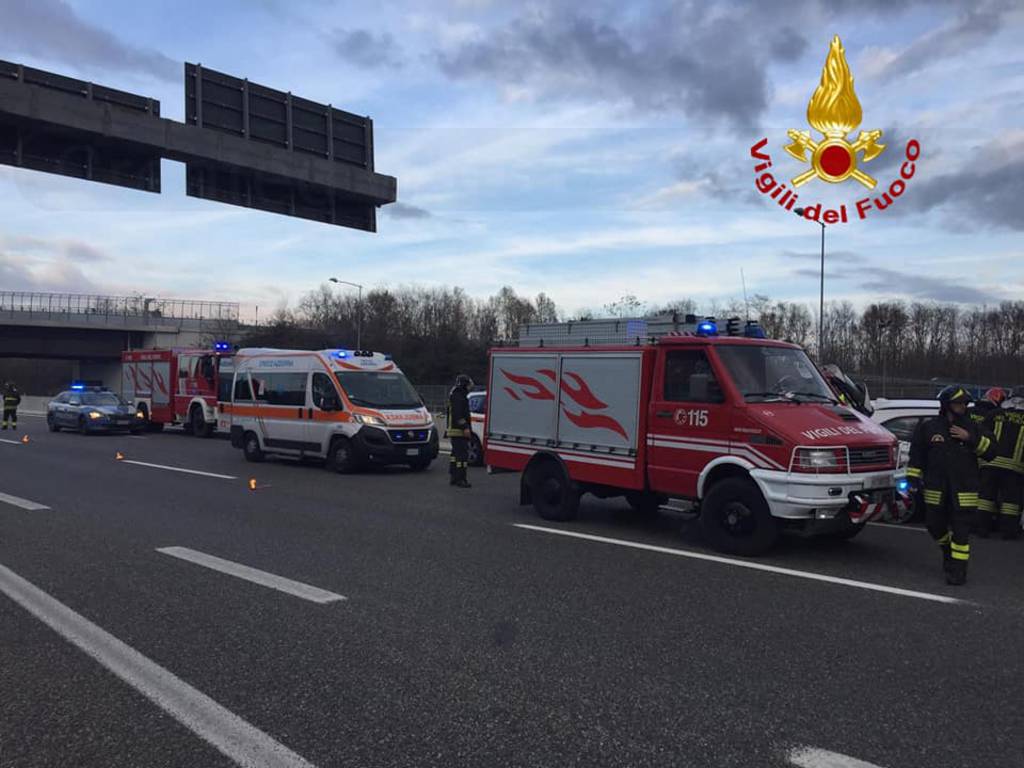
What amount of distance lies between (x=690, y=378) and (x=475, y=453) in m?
9.50

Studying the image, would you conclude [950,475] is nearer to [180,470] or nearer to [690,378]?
[690,378]

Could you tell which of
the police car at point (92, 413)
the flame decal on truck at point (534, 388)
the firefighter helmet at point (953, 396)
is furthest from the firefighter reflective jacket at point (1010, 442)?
the police car at point (92, 413)

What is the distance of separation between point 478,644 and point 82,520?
7.03 meters

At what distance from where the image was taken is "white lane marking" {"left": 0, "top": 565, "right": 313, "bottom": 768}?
388 centimetres

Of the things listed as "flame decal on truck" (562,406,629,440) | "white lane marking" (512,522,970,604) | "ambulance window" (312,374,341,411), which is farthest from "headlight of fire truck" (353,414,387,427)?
"white lane marking" (512,522,970,604)

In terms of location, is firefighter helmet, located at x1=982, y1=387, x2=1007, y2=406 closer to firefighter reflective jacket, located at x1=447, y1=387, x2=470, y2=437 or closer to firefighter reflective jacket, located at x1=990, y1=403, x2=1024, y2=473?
firefighter reflective jacket, located at x1=990, y1=403, x2=1024, y2=473

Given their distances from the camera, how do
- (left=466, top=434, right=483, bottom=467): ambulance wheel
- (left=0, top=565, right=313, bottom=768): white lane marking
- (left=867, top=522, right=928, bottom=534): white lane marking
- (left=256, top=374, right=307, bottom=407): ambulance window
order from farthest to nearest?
1. (left=466, top=434, right=483, bottom=467): ambulance wheel
2. (left=256, top=374, right=307, bottom=407): ambulance window
3. (left=867, top=522, right=928, bottom=534): white lane marking
4. (left=0, top=565, right=313, bottom=768): white lane marking

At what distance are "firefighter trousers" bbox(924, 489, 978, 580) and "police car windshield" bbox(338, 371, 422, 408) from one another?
11285mm

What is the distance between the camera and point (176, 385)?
1094 inches

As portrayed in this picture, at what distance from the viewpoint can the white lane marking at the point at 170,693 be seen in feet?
12.7

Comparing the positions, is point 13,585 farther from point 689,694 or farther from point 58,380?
point 58,380

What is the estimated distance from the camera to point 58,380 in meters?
102

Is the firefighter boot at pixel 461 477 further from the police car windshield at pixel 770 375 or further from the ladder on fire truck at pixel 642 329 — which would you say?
the police car windshield at pixel 770 375

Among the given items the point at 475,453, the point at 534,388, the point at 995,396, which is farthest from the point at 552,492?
the point at 475,453
